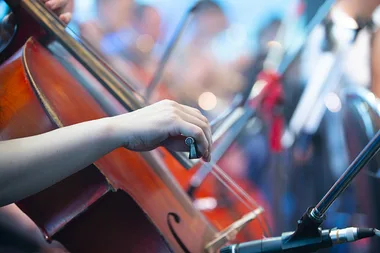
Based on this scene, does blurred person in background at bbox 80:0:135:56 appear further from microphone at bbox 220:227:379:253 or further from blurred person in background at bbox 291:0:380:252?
microphone at bbox 220:227:379:253

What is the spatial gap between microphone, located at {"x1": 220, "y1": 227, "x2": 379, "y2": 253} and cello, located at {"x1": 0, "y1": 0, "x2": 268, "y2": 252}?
13cm

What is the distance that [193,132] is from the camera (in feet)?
2.14

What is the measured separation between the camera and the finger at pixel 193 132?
0.65 metres

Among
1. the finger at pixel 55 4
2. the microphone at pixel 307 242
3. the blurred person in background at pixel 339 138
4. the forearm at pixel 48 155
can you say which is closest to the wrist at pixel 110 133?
the forearm at pixel 48 155

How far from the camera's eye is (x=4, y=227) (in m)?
0.97

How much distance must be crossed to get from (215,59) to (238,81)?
288 mm

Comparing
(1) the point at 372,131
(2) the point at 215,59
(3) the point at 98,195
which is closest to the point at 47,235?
(3) the point at 98,195

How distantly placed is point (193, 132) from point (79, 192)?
210 mm

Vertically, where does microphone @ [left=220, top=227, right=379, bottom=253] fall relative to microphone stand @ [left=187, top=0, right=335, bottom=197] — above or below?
below

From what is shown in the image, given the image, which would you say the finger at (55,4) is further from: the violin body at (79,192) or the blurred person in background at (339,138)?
the blurred person in background at (339,138)

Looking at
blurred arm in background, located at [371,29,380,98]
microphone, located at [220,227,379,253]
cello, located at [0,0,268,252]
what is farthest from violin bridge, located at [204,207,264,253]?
blurred arm in background, located at [371,29,380,98]

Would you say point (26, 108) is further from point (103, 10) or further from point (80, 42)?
point (103, 10)

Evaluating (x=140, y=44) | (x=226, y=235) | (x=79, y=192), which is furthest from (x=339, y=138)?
(x=140, y=44)

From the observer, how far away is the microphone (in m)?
0.59
